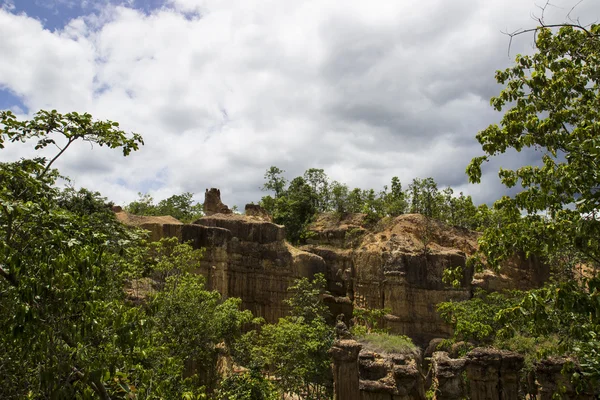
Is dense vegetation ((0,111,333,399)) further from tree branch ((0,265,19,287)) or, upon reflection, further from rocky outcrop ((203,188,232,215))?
rocky outcrop ((203,188,232,215))

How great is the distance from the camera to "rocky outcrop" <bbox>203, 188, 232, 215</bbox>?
130 ft

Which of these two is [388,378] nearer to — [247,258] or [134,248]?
[134,248]

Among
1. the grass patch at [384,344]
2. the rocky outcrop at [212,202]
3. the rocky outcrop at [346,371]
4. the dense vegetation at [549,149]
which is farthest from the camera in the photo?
the rocky outcrop at [212,202]

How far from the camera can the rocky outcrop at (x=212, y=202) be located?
39.6 metres

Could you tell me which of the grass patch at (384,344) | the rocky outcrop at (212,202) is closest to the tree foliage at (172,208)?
the rocky outcrop at (212,202)

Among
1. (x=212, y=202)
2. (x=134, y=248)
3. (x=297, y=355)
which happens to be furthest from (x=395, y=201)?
(x=134, y=248)

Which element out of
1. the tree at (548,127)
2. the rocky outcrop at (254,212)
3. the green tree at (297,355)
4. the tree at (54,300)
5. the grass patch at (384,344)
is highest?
the rocky outcrop at (254,212)

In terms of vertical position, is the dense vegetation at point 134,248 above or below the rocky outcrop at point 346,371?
above

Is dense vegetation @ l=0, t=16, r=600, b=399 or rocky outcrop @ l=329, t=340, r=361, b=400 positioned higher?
dense vegetation @ l=0, t=16, r=600, b=399

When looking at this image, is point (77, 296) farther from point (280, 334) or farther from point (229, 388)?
point (280, 334)

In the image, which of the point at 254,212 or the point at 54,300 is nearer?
the point at 54,300

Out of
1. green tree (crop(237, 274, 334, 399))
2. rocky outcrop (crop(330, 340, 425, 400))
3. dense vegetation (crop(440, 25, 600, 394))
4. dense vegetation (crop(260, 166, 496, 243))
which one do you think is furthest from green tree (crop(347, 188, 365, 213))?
dense vegetation (crop(440, 25, 600, 394))

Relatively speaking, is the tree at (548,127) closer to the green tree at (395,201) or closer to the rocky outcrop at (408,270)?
the rocky outcrop at (408,270)

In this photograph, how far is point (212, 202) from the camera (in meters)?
40.0
